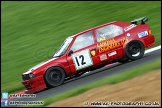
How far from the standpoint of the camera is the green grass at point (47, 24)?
16359 mm

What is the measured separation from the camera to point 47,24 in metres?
21.2

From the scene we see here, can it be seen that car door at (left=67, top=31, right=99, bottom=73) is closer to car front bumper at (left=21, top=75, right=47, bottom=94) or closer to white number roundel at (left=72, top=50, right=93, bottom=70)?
white number roundel at (left=72, top=50, right=93, bottom=70)

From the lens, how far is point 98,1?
22.8 metres

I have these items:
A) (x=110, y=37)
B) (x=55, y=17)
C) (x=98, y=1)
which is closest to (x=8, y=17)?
(x=55, y=17)

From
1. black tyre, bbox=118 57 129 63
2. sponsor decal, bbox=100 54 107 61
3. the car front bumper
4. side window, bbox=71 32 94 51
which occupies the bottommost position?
the car front bumper

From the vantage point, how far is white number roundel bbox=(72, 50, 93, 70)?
10.7 meters

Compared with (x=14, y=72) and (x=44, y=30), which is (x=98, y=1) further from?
(x=14, y=72)

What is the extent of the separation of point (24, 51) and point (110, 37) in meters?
7.61

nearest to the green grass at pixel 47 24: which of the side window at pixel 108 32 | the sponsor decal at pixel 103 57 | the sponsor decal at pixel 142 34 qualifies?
the sponsor decal at pixel 142 34

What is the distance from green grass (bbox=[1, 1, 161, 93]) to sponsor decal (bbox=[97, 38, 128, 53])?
3500 millimetres

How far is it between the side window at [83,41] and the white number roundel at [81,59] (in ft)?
0.72

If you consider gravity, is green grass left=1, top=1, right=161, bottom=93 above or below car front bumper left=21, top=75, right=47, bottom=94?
above

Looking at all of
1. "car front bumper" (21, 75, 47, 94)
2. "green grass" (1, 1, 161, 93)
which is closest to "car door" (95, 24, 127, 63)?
"car front bumper" (21, 75, 47, 94)

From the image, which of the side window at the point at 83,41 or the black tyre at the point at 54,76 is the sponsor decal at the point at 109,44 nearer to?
the side window at the point at 83,41
